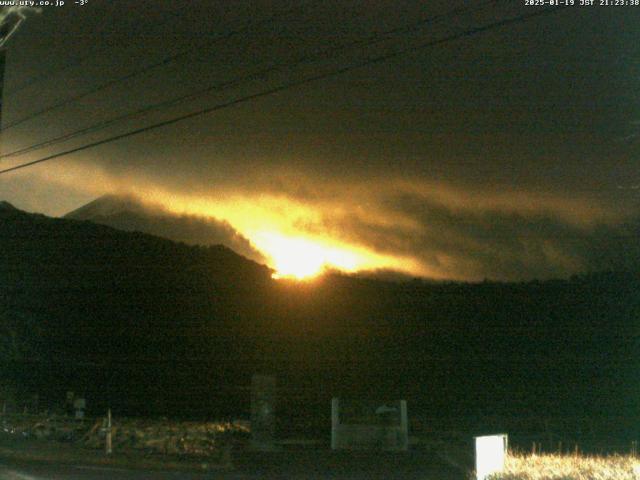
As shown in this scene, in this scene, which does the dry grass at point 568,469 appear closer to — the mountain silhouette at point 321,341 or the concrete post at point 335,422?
the concrete post at point 335,422

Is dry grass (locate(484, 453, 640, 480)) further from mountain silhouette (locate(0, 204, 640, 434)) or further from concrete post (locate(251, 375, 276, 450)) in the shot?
mountain silhouette (locate(0, 204, 640, 434))

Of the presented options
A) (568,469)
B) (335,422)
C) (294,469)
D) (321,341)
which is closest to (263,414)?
(335,422)

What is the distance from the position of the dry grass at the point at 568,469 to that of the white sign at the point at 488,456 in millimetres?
166

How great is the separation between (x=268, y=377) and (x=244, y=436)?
282 cm

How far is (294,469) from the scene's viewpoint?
16.4 meters

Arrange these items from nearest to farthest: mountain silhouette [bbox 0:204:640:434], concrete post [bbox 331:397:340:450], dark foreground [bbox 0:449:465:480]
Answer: dark foreground [bbox 0:449:465:480] < concrete post [bbox 331:397:340:450] < mountain silhouette [bbox 0:204:640:434]

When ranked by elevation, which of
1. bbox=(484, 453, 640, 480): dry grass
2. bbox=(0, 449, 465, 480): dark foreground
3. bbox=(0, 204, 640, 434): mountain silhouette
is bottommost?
bbox=(0, 449, 465, 480): dark foreground

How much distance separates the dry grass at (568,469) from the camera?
10.3m

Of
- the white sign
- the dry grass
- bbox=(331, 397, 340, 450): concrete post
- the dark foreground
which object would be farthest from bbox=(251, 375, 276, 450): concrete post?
the dry grass

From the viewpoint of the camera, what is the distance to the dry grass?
10297mm

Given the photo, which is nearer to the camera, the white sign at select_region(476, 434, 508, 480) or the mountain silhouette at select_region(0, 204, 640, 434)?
the white sign at select_region(476, 434, 508, 480)

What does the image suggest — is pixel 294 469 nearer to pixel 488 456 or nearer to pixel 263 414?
pixel 263 414

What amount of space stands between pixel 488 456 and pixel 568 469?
4.60 ft

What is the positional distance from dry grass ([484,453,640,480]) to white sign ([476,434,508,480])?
17 centimetres
